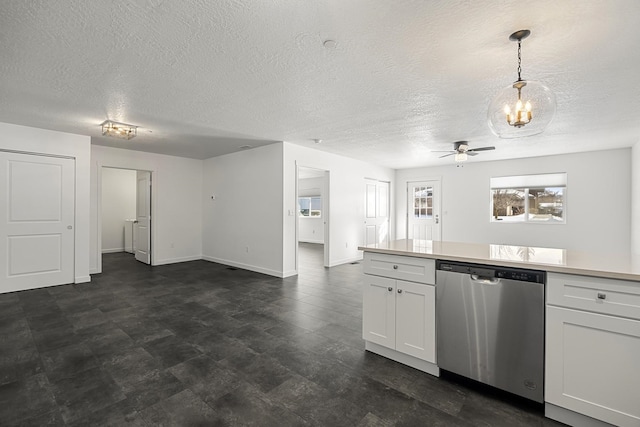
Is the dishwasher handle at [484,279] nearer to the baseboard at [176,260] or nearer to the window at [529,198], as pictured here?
the window at [529,198]

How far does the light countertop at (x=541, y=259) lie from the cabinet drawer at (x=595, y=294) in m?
0.05

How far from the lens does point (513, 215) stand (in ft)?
22.6

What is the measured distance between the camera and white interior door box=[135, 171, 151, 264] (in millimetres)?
6590

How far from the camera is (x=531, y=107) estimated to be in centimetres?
199

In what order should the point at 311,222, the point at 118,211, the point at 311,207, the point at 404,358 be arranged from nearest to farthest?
1. the point at 404,358
2. the point at 118,211
3. the point at 311,222
4. the point at 311,207

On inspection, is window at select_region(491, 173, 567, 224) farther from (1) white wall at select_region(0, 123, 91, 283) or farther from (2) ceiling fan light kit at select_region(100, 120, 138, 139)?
(1) white wall at select_region(0, 123, 91, 283)

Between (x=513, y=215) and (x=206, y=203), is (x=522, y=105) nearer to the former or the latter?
(x=513, y=215)

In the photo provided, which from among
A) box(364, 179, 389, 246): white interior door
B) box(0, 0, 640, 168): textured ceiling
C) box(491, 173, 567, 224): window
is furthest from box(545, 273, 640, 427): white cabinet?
box(491, 173, 567, 224): window

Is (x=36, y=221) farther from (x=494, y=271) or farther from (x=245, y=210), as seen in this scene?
(x=494, y=271)

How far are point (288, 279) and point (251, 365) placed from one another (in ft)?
9.48

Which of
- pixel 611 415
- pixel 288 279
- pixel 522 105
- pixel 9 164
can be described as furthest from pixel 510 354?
pixel 9 164

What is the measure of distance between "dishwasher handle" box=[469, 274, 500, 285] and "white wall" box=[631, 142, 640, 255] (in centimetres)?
487

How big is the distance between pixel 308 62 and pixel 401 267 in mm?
1869

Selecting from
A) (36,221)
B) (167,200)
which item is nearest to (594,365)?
(36,221)
